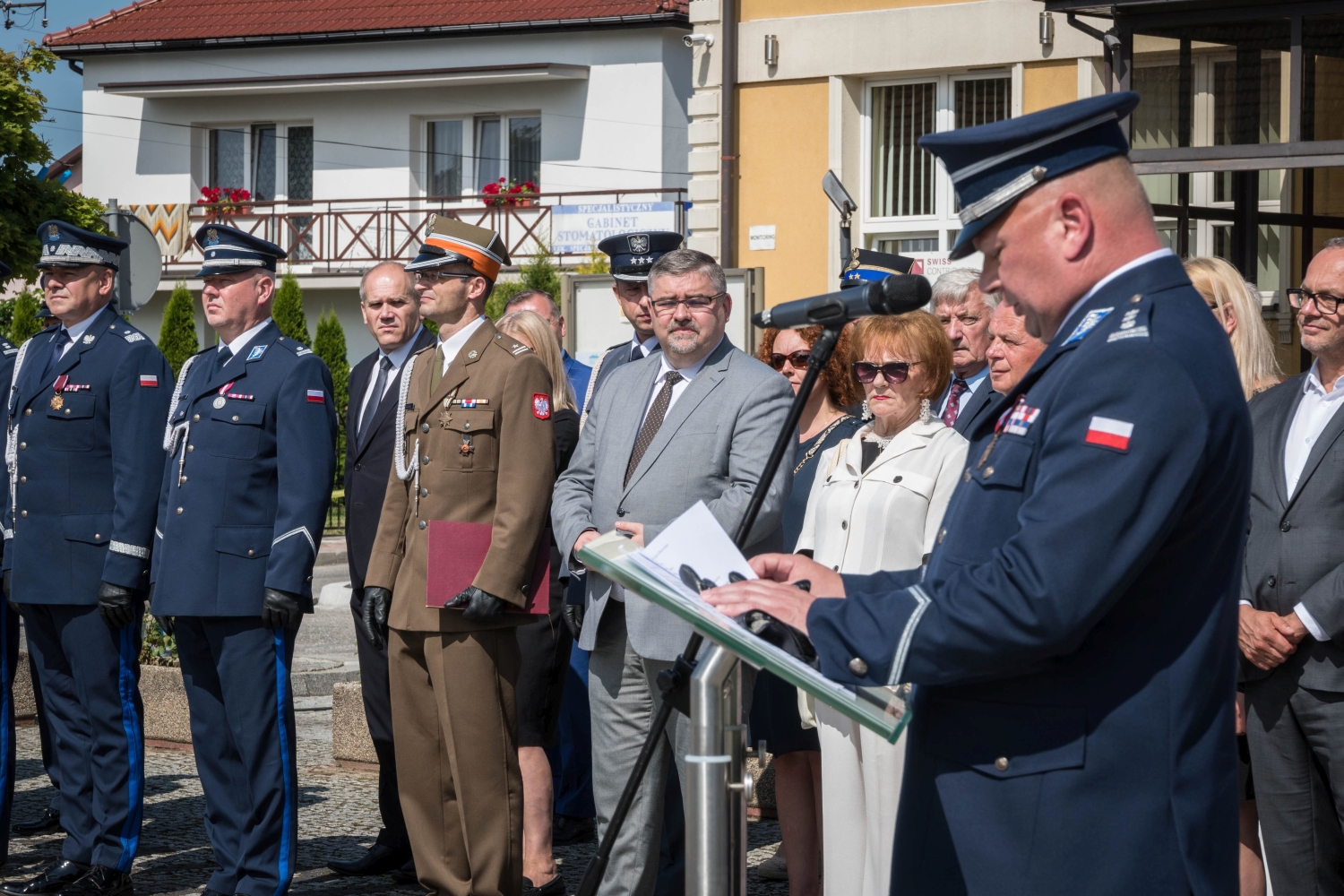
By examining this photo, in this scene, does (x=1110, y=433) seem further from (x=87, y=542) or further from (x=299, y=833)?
(x=299, y=833)

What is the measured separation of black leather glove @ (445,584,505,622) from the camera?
492 centimetres

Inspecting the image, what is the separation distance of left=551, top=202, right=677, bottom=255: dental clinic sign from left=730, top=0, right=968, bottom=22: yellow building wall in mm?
3188

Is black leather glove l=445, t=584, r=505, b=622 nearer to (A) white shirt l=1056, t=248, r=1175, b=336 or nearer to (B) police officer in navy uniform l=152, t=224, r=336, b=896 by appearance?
(B) police officer in navy uniform l=152, t=224, r=336, b=896

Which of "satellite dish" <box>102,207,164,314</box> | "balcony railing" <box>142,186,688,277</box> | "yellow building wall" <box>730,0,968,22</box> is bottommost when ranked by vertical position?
"satellite dish" <box>102,207,164,314</box>

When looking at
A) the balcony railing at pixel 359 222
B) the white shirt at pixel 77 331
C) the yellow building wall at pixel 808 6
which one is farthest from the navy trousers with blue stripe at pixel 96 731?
the balcony railing at pixel 359 222

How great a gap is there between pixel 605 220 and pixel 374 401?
53.5 feet

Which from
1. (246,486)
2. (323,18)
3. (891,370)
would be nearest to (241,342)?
(246,486)

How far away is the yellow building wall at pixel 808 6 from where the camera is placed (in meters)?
16.1

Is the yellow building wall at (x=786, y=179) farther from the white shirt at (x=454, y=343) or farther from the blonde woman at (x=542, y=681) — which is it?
the white shirt at (x=454, y=343)

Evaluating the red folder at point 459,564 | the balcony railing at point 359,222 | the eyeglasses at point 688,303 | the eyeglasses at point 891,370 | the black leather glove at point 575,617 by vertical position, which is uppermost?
the balcony railing at point 359,222

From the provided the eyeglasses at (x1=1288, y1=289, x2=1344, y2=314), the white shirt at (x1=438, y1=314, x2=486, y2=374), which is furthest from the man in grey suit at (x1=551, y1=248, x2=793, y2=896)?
the eyeglasses at (x1=1288, y1=289, x2=1344, y2=314)

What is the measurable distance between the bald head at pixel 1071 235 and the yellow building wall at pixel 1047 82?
44.8ft

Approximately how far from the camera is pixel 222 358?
220 inches

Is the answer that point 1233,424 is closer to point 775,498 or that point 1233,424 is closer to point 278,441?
point 775,498
